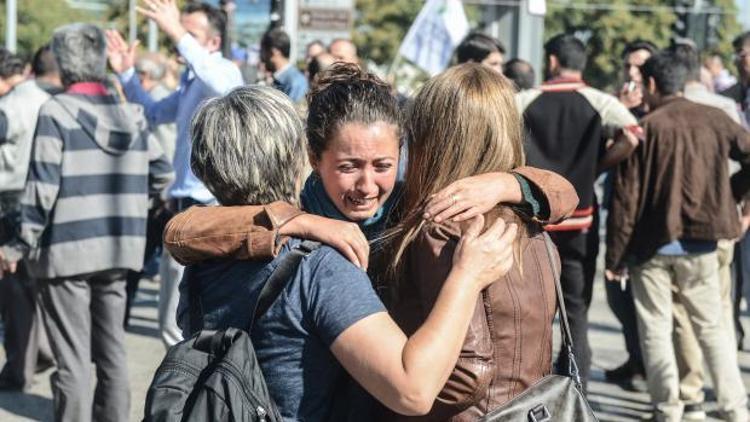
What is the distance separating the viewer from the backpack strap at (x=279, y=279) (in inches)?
112

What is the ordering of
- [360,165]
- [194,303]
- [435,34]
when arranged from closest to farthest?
[194,303]
[360,165]
[435,34]

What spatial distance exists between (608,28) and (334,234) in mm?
58177

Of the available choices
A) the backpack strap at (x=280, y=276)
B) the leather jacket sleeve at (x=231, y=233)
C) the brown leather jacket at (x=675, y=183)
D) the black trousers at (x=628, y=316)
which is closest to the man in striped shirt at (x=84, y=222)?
the brown leather jacket at (x=675, y=183)

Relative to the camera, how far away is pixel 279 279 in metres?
2.83

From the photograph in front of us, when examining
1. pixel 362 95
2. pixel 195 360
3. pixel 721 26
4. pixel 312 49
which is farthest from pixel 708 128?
pixel 721 26

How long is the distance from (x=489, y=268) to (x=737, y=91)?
24.3 feet

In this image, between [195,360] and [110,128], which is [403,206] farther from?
[110,128]

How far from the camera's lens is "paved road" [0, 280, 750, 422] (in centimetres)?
738

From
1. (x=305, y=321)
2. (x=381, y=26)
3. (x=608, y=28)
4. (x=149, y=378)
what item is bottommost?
(x=381, y=26)

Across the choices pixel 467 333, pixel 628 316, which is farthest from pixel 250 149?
pixel 628 316

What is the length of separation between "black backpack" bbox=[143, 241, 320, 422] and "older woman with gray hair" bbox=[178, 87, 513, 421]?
0.10 ft

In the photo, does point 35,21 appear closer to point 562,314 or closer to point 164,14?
point 164,14

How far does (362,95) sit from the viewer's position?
10.4 feet

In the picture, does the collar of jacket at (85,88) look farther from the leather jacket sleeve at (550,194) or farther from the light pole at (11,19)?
the light pole at (11,19)
